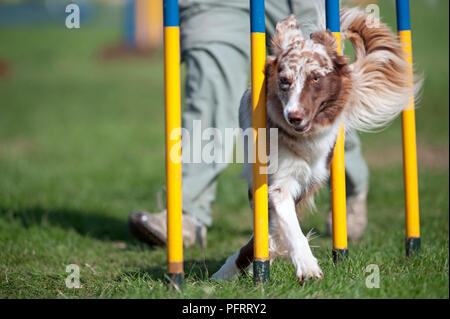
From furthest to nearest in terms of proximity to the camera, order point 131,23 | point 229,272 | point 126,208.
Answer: point 131,23 → point 126,208 → point 229,272

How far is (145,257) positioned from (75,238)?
785 mm

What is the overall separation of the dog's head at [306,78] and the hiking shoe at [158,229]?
5.73 feet

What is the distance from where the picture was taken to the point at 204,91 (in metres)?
4.25

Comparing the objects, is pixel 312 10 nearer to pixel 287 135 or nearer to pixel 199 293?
pixel 287 135

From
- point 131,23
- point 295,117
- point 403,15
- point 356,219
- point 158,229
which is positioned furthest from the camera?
point 131,23

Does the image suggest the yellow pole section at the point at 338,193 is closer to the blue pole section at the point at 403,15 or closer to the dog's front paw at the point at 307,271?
the dog's front paw at the point at 307,271

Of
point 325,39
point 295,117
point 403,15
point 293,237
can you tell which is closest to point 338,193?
point 293,237

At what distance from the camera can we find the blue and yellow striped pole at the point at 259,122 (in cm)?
281

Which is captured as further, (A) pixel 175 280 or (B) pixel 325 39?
(B) pixel 325 39

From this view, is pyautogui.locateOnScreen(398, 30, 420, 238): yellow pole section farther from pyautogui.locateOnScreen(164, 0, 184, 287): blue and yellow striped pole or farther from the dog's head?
pyautogui.locateOnScreen(164, 0, 184, 287): blue and yellow striped pole

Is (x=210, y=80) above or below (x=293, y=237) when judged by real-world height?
above

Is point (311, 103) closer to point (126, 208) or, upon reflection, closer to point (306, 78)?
point (306, 78)

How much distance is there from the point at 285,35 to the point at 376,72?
669 mm

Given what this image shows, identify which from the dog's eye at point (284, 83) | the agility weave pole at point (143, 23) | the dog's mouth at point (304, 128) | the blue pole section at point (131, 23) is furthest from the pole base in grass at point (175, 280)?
the blue pole section at point (131, 23)
